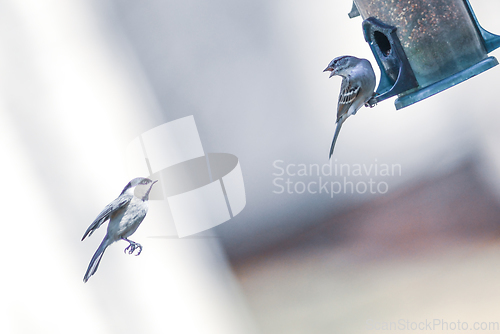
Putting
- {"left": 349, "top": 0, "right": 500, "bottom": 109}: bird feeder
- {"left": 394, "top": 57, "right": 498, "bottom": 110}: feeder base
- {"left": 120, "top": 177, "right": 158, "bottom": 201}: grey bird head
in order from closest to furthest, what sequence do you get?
1. {"left": 394, "top": 57, "right": 498, "bottom": 110}: feeder base
2. {"left": 349, "top": 0, "right": 500, "bottom": 109}: bird feeder
3. {"left": 120, "top": 177, "right": 158, "bottom": 201}: grey bird head

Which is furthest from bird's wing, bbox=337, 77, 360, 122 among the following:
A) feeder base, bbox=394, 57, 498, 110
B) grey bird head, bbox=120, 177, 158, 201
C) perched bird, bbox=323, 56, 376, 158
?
grey bird head, bbox=120, 177, 158, 201

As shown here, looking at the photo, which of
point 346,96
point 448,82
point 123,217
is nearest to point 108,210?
point 123,217

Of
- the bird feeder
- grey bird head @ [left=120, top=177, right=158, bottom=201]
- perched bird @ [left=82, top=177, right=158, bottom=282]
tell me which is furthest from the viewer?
grey bird head @ [left=120, top=177, right=158, bottom=201]

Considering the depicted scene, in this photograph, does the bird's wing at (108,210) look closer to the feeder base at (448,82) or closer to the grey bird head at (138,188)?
the grey bird head at (138,188)

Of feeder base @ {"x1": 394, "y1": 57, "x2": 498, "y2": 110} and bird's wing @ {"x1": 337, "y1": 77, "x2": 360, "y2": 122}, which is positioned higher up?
bird's wing @ {"x1": 337, "y1": 77, "x2": 360, "y2": 122}

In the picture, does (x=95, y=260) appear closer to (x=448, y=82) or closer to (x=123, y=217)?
(x=123, y=217)

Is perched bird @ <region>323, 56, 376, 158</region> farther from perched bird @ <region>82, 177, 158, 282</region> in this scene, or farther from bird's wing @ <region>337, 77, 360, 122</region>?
perched bird @ <region>82, 177, 158, 282</region>

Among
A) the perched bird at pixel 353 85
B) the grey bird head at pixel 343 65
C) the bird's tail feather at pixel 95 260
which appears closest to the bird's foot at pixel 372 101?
the perched bird at pixel 353 85

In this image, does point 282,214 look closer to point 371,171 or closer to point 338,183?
point 338,183
